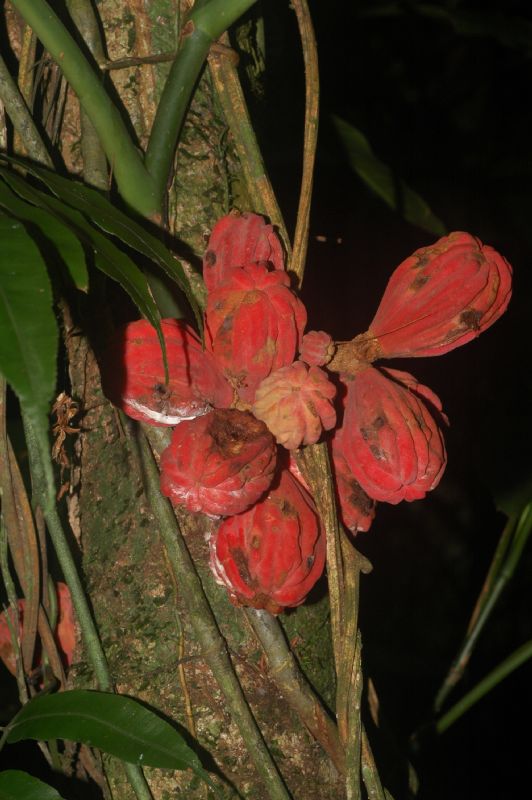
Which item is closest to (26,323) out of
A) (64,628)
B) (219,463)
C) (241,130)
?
(219,463)

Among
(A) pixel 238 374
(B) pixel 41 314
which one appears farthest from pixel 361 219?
(B) pixel 41 314

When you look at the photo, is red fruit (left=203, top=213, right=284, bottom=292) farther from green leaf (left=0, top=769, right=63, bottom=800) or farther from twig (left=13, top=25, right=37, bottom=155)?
green leaf (left=0, top=769, right=63, bottom=800)

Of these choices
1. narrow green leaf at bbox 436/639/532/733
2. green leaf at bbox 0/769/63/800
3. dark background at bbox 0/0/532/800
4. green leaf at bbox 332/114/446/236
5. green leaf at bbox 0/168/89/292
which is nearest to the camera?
green leaf at bbox 0/168/89/292

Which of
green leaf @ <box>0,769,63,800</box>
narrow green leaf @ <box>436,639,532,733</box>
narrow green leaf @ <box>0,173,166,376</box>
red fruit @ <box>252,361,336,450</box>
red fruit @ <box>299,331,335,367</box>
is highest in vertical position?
narrow green leaf @ <box>0,173,166,376</box>

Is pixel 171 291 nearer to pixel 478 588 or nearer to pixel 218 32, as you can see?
pixel 218 32

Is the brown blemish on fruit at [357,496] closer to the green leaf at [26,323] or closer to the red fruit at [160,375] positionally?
the red fruit at [160,375]

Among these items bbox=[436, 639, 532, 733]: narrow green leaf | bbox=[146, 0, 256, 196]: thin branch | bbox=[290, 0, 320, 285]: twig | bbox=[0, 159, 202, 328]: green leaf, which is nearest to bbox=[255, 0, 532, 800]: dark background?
bbox=[436, 639, 532, 733]: narrow green leaf

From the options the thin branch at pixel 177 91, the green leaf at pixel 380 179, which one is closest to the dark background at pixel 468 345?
the green leaf at pixel 380 179

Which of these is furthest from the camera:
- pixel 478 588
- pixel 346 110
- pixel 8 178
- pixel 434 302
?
pixel 478 588
